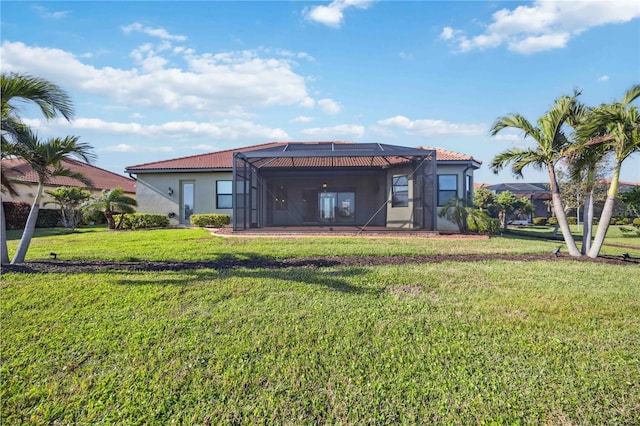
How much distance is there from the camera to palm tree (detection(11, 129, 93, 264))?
6.61 m

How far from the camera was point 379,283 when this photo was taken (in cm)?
559

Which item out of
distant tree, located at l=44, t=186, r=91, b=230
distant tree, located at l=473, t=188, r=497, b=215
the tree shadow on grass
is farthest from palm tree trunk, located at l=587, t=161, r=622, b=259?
distant tree, located at l=44, t=186, r=91, b=230

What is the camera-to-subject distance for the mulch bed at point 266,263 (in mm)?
6406

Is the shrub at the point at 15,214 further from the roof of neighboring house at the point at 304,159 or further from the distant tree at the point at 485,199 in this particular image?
the distant tree at the point at 485,199

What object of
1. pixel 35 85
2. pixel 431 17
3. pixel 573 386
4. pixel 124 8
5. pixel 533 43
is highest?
pixel 431 17

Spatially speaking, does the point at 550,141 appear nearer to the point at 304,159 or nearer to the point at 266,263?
the point at 266,263

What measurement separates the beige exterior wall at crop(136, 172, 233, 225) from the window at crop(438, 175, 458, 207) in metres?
10.6

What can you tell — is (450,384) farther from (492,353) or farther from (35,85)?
(35,85)

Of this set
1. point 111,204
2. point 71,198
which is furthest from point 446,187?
point 71,198

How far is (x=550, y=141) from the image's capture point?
8.66m

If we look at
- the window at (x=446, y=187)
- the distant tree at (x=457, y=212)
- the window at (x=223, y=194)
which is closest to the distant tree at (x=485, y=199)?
the window at (x=446, y=187)

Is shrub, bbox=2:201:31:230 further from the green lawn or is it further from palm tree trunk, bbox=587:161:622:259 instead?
palm tree trunk, bbox=587:161:622:259

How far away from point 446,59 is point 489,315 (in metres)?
10.6

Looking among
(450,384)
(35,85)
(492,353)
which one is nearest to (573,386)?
(492,353)
